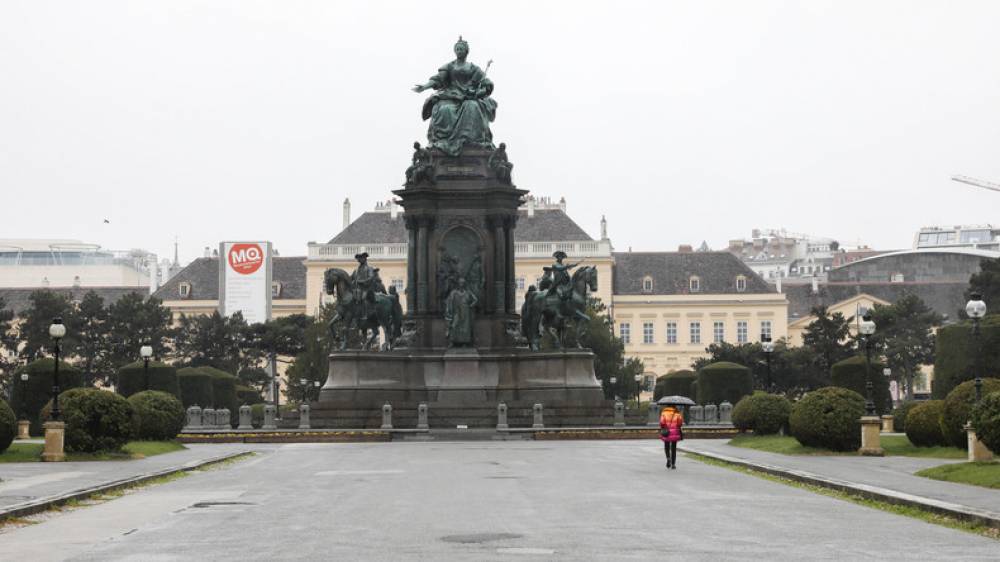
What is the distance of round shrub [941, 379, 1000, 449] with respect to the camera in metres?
36.2

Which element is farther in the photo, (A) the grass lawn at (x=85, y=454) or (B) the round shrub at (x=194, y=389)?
(B) the round shrub at (x=194, y=389)

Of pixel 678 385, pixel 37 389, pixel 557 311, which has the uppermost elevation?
pixel 557 311

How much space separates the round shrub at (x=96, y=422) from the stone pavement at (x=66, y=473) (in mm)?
985

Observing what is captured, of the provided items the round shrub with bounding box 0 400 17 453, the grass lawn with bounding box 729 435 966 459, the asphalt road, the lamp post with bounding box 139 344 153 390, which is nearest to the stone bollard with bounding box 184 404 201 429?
the lamp post with bounding box 139 344 153 390

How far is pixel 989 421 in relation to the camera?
2827 cm

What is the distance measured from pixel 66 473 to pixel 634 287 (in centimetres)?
13293

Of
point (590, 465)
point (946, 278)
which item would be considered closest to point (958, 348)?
point (590, 465)

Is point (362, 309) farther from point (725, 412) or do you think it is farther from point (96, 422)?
point (96, 422)

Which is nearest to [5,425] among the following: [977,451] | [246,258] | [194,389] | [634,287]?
[977,451]

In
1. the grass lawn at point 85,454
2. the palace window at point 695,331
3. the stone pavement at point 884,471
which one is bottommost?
the stone pavement at point 884,471

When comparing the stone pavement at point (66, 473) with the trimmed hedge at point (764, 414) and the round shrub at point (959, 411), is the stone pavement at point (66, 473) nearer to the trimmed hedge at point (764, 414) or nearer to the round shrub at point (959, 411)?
the trimmed hedge at point (764, 414)

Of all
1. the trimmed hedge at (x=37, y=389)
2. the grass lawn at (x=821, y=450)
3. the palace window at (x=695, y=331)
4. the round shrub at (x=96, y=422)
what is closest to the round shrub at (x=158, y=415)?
the round shrub at (x=96, y=422)

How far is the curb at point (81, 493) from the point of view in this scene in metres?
23.1

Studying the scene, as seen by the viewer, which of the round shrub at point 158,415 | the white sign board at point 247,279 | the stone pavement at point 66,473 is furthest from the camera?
the white sign board at point 247,279
